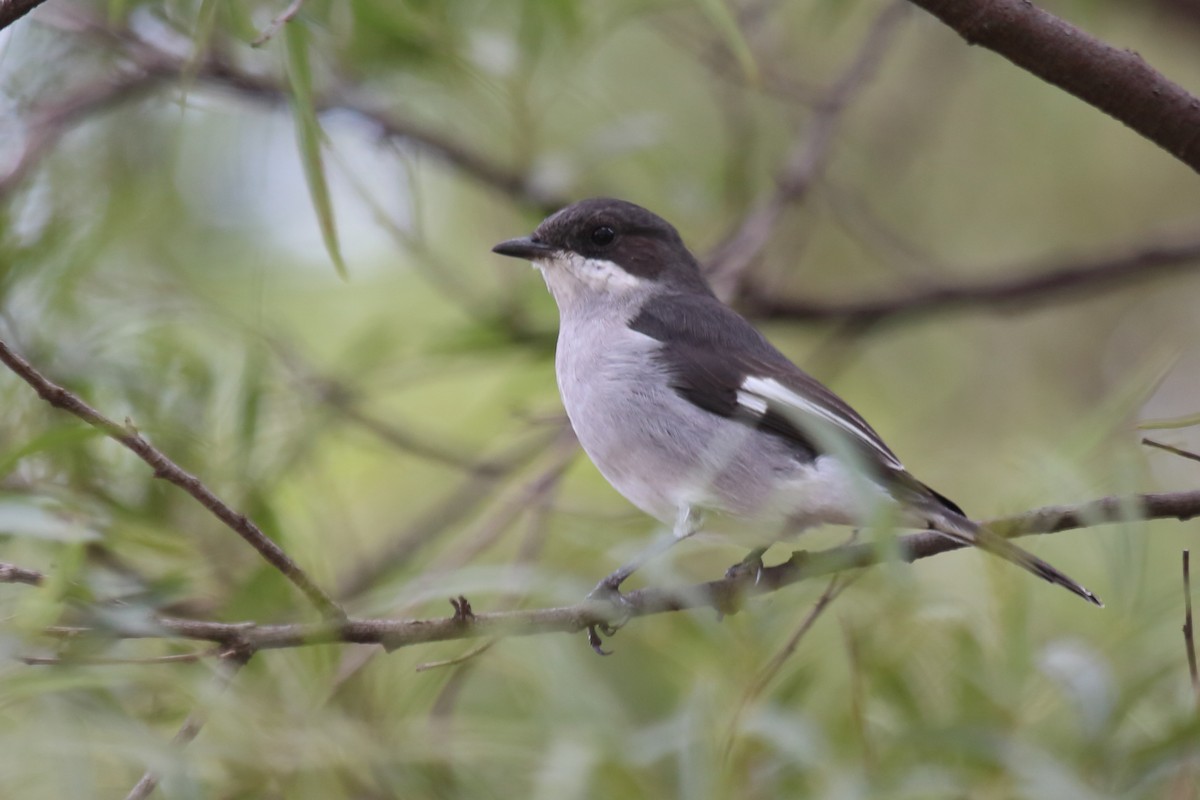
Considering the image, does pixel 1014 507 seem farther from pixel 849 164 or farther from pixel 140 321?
pixel 849 164

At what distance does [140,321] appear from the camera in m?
3.47

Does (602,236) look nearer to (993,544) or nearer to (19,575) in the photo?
(993,544)

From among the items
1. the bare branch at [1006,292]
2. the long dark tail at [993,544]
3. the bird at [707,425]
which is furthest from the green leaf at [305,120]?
the bare branch at [1006,292]

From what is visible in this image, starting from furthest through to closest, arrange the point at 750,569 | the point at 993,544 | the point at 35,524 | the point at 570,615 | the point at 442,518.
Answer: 1. the point at 442,518
2. the point at 750,569
3. the point at 993,544
4. the point at 570,615
5. the point at 35,524

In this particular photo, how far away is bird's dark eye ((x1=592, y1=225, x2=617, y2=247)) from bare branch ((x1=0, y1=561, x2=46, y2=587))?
1910 millimetres

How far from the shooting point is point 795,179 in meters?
4.16

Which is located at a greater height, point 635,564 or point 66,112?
point 66,112

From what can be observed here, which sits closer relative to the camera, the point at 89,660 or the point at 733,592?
the point at 89,660

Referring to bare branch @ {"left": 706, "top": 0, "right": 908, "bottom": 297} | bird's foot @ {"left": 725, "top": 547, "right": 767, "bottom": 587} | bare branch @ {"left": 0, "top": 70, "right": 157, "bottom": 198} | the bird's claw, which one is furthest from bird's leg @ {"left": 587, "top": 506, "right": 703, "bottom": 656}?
bare branch @ {"left": 0, "top": 70, "right": 157, "bottom": 198}

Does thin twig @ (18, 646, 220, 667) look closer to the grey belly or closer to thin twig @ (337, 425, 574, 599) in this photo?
the grey belly

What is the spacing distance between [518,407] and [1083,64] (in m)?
1.89

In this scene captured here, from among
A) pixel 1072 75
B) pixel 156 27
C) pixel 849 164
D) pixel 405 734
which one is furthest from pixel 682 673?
pixel 849 164

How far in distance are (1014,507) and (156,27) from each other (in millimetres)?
2626

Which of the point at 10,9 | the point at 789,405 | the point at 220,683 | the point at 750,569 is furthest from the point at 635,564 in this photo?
the point at 10,9
